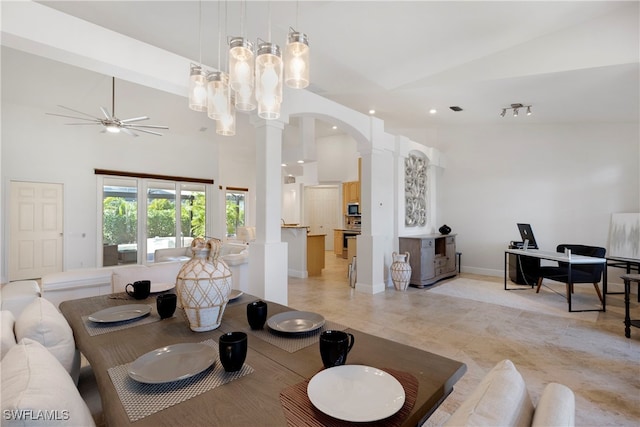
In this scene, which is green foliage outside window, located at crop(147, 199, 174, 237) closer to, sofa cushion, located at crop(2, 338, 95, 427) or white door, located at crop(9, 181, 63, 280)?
white door, located at crop(9, 181, 63, 280)

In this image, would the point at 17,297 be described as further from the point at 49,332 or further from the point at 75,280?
the point at 49,332

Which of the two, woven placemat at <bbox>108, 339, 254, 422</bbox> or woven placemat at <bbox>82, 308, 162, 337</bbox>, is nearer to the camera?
woven placemat at <bbox>108, 339, 254, 422</bbox>

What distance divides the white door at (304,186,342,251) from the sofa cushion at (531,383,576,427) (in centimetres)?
957

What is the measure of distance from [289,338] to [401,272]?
159 inches

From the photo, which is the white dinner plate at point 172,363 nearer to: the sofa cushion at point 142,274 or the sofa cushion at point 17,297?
the sofa cushion at point 142,274

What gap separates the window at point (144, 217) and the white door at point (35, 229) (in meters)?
0.79

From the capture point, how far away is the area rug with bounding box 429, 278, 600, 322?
4059mm

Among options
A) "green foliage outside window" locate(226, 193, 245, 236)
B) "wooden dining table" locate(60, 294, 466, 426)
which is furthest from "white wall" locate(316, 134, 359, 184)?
"wooden dining table" locate(60, 294, 466, 426)

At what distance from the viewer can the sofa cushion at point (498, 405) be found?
0.62 meters

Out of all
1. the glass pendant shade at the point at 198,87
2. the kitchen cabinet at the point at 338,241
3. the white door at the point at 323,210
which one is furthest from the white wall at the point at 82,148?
the glass pendant shade at the point at 198,87

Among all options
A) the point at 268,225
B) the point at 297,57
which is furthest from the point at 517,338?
the point at 297,57

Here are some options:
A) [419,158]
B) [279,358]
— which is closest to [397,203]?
[419,158]

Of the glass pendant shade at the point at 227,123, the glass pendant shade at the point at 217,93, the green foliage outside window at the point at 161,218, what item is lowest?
the green foliage outside window at the point at 161,218

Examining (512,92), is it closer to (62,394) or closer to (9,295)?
(62,394)
